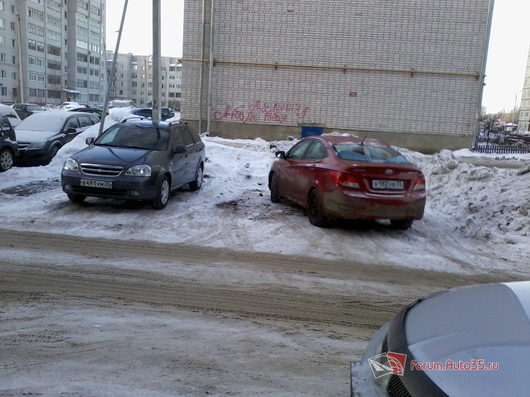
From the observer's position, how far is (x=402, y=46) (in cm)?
1998

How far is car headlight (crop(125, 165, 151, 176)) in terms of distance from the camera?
28.4 feet

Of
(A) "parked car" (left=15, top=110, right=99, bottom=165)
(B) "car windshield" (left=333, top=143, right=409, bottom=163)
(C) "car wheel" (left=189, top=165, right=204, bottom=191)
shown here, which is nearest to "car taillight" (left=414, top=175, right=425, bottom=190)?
(B) "car windshield" (left=333, top=143, right=409, bottom=163)

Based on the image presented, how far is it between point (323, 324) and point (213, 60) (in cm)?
1742

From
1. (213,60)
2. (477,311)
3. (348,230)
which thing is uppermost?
(213,60)

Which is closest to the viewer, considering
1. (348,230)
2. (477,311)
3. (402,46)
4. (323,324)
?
(477,311)

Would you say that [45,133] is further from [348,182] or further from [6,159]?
[348,182]

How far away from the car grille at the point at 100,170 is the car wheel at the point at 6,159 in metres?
4.69

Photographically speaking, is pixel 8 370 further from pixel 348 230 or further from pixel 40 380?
pixel 348 230

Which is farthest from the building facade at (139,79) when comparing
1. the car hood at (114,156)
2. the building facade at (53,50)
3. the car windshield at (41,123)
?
the car hood at (114,156)

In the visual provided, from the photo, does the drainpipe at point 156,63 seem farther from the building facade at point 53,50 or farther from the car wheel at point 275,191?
the building facade at point 53,50

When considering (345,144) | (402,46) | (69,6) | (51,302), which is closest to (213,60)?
(402,46)

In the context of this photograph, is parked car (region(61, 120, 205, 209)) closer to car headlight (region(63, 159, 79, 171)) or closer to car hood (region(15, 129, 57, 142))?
car headlight (region(63, 159, 79, 171))

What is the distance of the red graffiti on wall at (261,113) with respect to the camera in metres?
20.7

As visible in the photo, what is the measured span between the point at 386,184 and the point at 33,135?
1113cm
